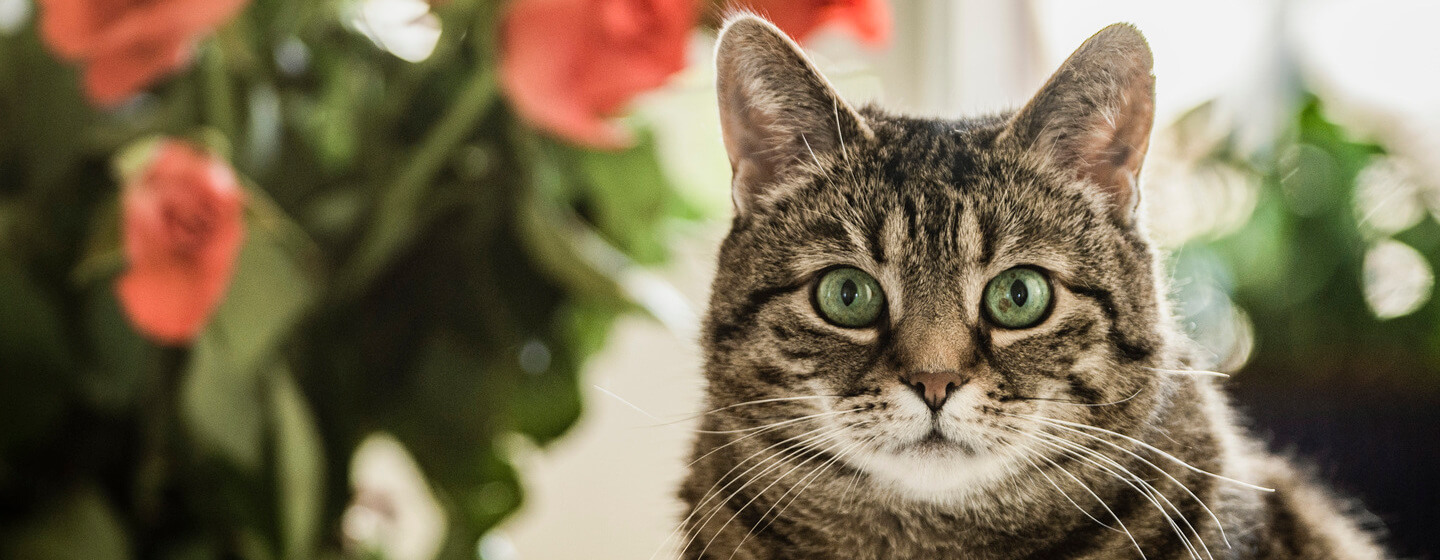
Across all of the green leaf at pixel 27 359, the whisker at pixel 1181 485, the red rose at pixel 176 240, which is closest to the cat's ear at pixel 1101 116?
the whisker at pixel 1181 485

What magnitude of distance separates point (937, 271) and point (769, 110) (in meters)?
0.13

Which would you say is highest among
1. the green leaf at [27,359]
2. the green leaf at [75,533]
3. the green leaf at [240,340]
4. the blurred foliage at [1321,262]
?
the blurred foliage at [1321,262]

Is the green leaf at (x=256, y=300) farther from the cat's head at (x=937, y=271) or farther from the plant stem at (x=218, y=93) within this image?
the cat's head at (x=937, y=271)

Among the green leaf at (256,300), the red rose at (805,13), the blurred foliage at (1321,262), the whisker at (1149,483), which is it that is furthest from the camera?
the blurred foliage at (1321,262)

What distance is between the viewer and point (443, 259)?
792 mm

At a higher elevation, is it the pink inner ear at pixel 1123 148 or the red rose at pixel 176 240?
the pink inner ear at pixel 1123 148

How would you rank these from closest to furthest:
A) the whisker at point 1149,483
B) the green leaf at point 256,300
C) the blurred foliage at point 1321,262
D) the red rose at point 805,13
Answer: the whisker at point 1149,483 → the red rose at point 805,13 → the green leaf at point 256,300 → the blurred foliage at point 1321,262

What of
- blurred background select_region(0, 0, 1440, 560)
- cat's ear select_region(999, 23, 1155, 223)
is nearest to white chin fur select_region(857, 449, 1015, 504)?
cat's ear select_region(999, 23, 1155, 223)

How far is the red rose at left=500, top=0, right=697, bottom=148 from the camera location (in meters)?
0.54

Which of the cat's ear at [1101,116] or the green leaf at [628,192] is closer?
the cat's ear at [1101,116]

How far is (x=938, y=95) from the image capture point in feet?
3.31

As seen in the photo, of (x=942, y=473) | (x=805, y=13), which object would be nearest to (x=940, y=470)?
(x=942, y=473)

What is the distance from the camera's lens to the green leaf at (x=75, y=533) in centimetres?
71

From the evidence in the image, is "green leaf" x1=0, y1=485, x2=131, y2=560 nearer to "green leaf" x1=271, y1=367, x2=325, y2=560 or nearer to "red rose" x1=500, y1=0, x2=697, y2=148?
"green leaf" x1=271, y1=367, x2=325, y2=560
